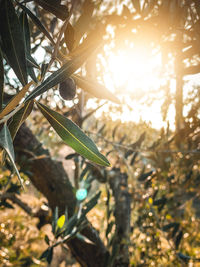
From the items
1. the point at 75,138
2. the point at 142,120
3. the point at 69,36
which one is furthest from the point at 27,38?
the point at 142,120

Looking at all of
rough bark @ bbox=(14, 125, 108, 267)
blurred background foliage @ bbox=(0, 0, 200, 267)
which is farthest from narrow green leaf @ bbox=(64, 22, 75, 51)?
rough bark @ bbox=(14, 125, 108, 267)

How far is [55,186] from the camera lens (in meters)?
1.42

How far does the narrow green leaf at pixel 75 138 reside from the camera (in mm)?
313

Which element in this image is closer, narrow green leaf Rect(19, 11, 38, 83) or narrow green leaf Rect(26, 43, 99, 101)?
narrow green leaf Rect(26, 43, 99, 101)

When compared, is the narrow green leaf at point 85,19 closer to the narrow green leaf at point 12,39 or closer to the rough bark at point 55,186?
the narrow green leaf at point 12,39

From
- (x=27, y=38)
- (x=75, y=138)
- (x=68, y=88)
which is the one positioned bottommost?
(x=75, y=138)

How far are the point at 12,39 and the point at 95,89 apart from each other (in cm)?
16

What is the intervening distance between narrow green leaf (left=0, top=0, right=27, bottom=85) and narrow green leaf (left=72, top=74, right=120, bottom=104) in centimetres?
12

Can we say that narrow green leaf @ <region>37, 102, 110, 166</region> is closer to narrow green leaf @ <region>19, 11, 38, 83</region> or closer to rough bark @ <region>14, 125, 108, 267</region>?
narrow green leaf @ <region>19, 11, 38, 83</region>

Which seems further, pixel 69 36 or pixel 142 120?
pixel 142 120

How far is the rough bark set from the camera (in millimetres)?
1372

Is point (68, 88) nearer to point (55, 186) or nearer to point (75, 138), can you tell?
point (75, 138)

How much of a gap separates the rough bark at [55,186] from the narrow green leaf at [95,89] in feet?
3.38

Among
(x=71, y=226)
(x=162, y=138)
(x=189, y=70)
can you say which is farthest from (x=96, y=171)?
(x=189, y=70)
